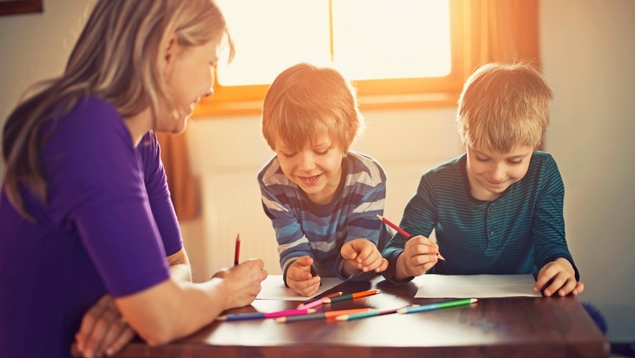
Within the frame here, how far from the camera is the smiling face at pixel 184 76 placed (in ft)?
3.35

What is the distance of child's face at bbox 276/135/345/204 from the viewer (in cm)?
152

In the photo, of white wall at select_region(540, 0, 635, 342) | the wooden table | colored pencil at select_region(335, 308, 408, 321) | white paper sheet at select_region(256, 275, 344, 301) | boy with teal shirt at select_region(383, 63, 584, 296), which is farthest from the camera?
white wall at select_region(540, 0, 635, 342)

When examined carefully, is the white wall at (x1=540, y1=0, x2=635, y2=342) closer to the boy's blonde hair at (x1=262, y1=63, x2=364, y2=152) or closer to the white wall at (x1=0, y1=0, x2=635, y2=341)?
the white wall at (x1=0, y1=0, x2=635, y2=341)

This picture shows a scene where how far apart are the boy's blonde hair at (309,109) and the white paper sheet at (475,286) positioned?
1.48ft

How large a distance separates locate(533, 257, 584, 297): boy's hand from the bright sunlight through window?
192 cm

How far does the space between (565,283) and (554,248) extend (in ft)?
0.68

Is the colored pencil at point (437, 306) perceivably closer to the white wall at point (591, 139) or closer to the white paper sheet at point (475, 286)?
the white paper sheet at point (475, 286)

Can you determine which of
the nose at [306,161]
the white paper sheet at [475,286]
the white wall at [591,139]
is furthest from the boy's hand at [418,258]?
the white wall at [591,139]

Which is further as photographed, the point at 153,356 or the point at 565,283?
the point at 565,283

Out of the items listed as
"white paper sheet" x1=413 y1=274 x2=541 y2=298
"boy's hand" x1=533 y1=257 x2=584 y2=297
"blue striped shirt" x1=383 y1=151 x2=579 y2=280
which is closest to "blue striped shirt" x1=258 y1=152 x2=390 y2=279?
"blue striped shirt" x1=383 y1=151 x2=579 y2=280

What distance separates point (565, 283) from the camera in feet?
3.64

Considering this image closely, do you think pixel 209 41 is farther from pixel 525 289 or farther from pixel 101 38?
pixel 525 289

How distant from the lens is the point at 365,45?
297 cm

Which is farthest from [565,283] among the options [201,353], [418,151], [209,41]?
[418,151]
